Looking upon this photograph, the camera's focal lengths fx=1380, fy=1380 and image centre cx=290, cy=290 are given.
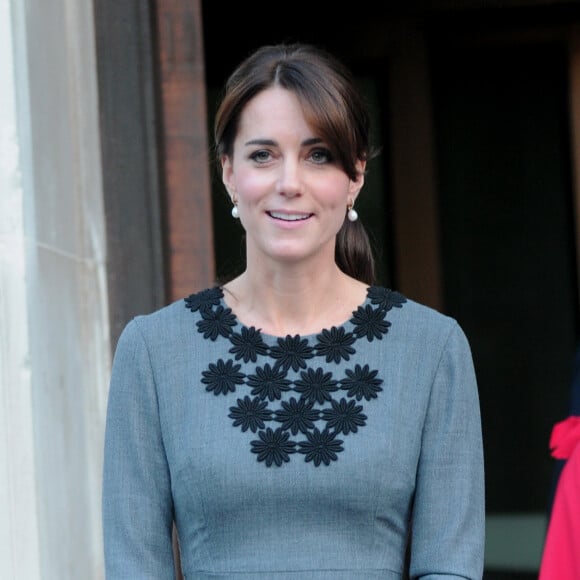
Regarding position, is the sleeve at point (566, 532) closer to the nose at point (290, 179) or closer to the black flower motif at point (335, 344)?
the black flower motif at point (335, 344)

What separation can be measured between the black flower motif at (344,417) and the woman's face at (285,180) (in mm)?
221

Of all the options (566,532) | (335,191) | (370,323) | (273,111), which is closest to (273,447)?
(370,323)

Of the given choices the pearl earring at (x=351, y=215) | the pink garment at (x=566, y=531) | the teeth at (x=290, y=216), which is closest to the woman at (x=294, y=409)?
the teeth at (x=290, y=216)

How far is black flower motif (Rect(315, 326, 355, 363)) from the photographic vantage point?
2049mm

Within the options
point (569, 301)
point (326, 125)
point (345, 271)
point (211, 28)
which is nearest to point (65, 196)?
point (345, 271)

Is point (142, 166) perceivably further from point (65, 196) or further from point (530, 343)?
point (530, 343)

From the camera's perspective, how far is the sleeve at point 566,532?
3350mm

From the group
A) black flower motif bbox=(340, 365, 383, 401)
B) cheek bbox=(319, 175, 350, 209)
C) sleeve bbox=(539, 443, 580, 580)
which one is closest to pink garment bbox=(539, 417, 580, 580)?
sleeve bbox=(539, 443, 580, 580)

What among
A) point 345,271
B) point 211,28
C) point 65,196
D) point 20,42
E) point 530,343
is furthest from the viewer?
point 530,343

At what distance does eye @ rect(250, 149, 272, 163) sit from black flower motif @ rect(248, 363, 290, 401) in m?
0.30

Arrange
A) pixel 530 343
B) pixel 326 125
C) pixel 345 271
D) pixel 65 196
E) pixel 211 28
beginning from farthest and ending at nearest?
1. pixel 530 343
2. pixel 211 28
3. pixel 65 196
4. pixel 345 271
5. pixel 326 125

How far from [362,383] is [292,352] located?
0.11 m

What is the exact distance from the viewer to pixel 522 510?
6.11 metres

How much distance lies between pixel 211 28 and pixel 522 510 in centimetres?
249
